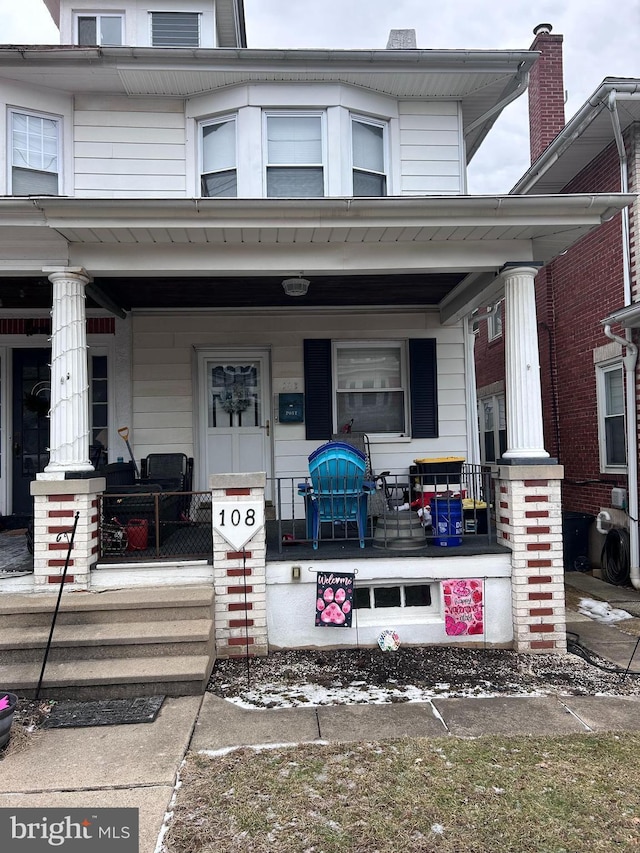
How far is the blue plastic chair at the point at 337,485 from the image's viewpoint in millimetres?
4938

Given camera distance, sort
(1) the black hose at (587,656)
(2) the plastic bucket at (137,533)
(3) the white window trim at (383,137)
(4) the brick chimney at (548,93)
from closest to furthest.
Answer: (1) the black hose at (587,656), (2) the plastic bucket at (137,533), (3) the white window trim at (383,137), (4) the brick chimney at (548,93)

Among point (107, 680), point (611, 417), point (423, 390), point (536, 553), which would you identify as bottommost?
point (107, 680)

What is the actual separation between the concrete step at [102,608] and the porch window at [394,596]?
1.30 metres

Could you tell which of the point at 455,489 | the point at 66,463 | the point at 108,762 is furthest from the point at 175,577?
the point at 455,489

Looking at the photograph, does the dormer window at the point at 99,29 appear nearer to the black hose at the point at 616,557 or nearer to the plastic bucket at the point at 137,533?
the plastic bucket at the point at 137,533

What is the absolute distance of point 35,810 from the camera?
8.71ft

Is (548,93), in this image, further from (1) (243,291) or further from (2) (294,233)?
(2) (294,233)

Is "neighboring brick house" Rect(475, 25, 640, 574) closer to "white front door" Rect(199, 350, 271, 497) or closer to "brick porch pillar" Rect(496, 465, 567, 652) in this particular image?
"brick porch pillar" Rect(496, 465, 567, 652)

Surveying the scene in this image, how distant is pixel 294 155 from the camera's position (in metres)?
6.30

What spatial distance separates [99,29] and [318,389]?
5.02 m

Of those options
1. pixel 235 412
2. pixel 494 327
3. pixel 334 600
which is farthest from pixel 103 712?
pixel 494 327

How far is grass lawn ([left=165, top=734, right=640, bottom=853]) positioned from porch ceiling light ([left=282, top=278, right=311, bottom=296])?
402 centimetres

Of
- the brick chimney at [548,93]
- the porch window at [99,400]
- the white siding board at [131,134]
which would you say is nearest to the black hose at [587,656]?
the porch window at [99,400]

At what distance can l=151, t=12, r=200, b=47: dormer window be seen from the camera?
6977 mm
